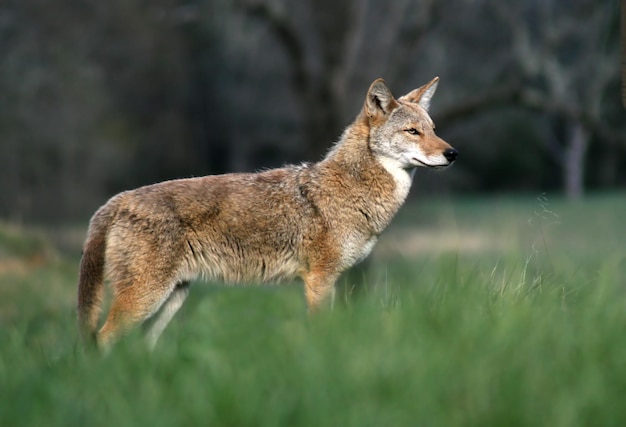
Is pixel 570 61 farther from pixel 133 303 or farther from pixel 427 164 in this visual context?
pixel 133 303

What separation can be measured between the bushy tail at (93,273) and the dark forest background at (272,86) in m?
5.58

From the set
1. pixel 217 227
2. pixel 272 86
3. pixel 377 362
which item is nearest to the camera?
pixel 377 362

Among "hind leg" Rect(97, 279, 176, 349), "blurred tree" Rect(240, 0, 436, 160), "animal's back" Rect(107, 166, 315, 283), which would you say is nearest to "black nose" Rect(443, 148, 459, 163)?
"animal's back" Rect(107, 166, 315, 283)

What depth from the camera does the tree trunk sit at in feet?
174

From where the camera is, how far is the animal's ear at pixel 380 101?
26.2ft

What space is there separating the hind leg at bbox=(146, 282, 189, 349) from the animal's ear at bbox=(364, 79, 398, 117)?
2.14m

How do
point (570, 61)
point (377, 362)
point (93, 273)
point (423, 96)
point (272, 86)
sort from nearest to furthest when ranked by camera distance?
point (377, 362)
point (93, 273)
point (423, 96)
point (570, 61)
point (272, 86)

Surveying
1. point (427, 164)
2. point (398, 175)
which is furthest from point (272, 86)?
point (427, 164)

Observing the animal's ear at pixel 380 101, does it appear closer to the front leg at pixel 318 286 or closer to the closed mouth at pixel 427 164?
the closed mouth at pixel 427 164

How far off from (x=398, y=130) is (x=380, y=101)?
1.02ft

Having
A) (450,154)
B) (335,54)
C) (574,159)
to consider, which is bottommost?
(574,159)

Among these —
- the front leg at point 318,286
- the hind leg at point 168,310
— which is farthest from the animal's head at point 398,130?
the hind leg at point 168,310

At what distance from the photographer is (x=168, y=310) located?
755 centimetres

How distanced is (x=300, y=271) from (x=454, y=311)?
236 centimetres
